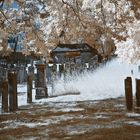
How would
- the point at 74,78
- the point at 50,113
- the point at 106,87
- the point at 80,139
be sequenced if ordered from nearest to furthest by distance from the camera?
1. the point at 80,139
2. the point at 50,113
3. the point at 106,87
4. the point at 74,78

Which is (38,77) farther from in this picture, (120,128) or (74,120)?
(120,128)

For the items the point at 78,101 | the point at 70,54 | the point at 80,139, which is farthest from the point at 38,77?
the point at 70,54

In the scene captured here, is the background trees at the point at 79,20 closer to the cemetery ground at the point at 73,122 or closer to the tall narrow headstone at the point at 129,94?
the tall narrow headstone at the point at 129,94

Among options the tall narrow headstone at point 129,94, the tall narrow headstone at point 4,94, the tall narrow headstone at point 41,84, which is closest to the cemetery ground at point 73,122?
the tall narrow headstone at point 129,94

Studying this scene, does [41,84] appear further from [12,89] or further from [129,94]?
[129,94]

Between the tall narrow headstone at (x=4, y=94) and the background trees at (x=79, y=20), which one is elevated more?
the background trees at (x=79, y=20)

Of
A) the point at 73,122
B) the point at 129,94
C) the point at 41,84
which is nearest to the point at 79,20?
the point at 41,84

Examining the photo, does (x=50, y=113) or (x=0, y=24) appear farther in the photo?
(x=0, y=24)

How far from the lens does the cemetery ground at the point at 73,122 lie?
7.93 metres

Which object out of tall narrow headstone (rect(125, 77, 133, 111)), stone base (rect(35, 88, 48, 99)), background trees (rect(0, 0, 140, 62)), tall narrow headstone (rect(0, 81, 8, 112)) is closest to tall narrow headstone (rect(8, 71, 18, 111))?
tall narrow headstone (rect(0, 81, 8, 112))

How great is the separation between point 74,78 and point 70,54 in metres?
7.91

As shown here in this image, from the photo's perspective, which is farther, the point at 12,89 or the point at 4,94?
the point at 12,89

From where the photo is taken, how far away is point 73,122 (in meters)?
9.48

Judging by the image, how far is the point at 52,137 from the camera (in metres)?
7.77
